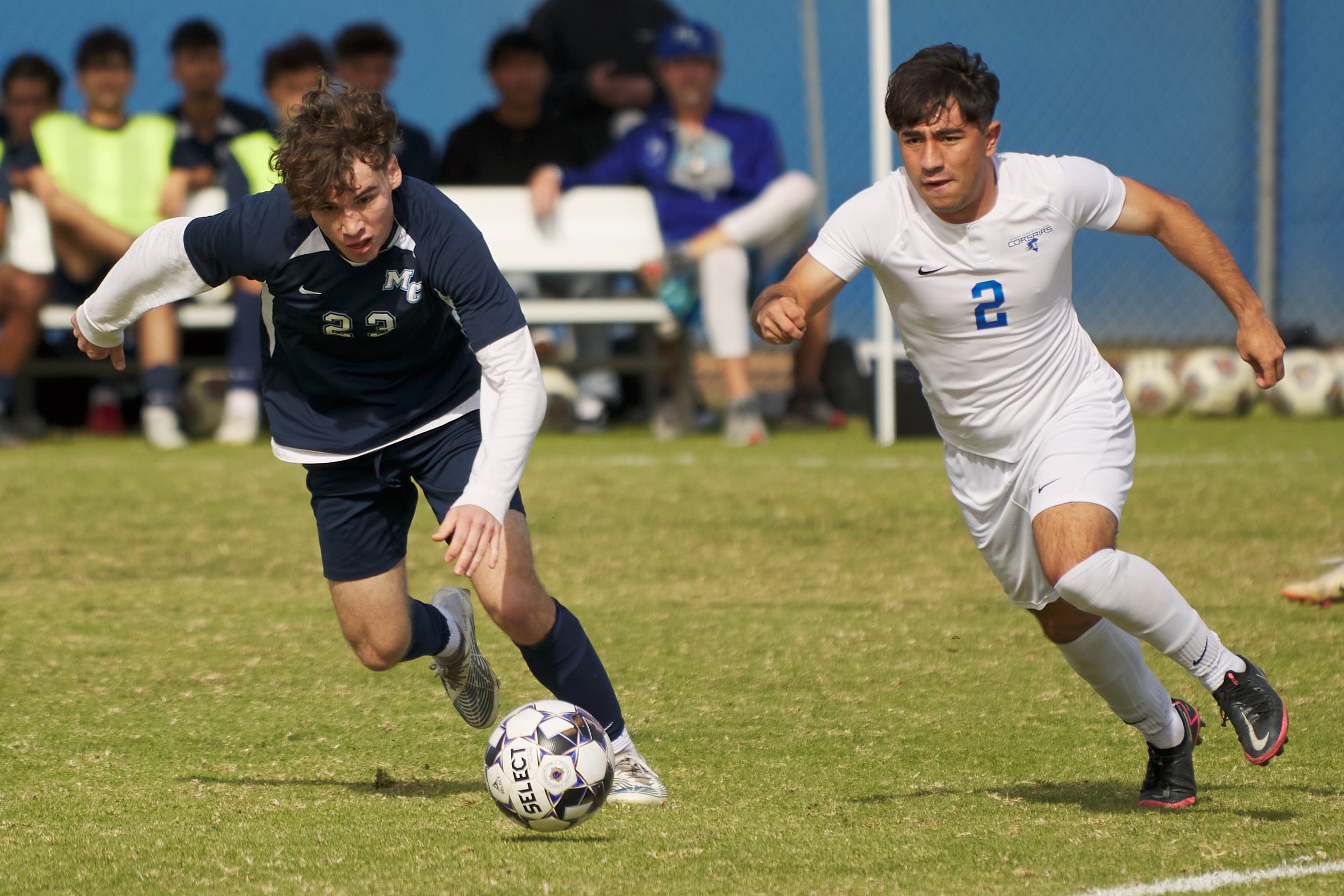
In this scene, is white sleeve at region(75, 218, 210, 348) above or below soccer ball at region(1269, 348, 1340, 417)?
above

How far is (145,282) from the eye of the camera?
369 centimetres

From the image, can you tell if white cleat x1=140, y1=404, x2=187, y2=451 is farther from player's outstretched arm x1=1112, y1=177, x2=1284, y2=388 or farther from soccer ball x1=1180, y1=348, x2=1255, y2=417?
player's outstretched arm x1=1112, y1=177, x2=1284, y2=388

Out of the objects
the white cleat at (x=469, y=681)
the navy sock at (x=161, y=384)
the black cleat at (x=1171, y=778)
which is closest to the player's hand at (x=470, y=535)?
the white cleat at (x=469, y=681)

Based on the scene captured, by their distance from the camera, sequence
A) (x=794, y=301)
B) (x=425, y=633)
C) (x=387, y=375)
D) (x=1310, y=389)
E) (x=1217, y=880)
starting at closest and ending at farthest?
(x=1217, y=880) < (x=794, y=301) < (x=387, y=375) < (x=425, y=633) < (x=1310, y=389)

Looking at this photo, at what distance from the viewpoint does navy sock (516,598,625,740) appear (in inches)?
148

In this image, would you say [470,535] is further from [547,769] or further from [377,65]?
[377,65]

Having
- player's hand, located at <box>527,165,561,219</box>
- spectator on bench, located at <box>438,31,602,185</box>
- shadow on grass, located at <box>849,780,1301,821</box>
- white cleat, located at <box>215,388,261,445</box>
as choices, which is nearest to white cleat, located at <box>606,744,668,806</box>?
shadow on grass, located at <box>849,780,1301,821</box>

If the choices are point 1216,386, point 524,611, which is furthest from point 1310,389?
point 524,611

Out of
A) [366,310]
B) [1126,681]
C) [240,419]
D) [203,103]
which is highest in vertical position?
[203,103]

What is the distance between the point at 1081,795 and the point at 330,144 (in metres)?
2.04

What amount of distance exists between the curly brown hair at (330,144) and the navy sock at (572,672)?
1.03m

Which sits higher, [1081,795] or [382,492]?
[382,492]

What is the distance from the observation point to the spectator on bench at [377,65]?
997 cm

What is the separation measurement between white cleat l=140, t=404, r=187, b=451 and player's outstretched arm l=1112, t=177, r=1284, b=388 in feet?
22.1
